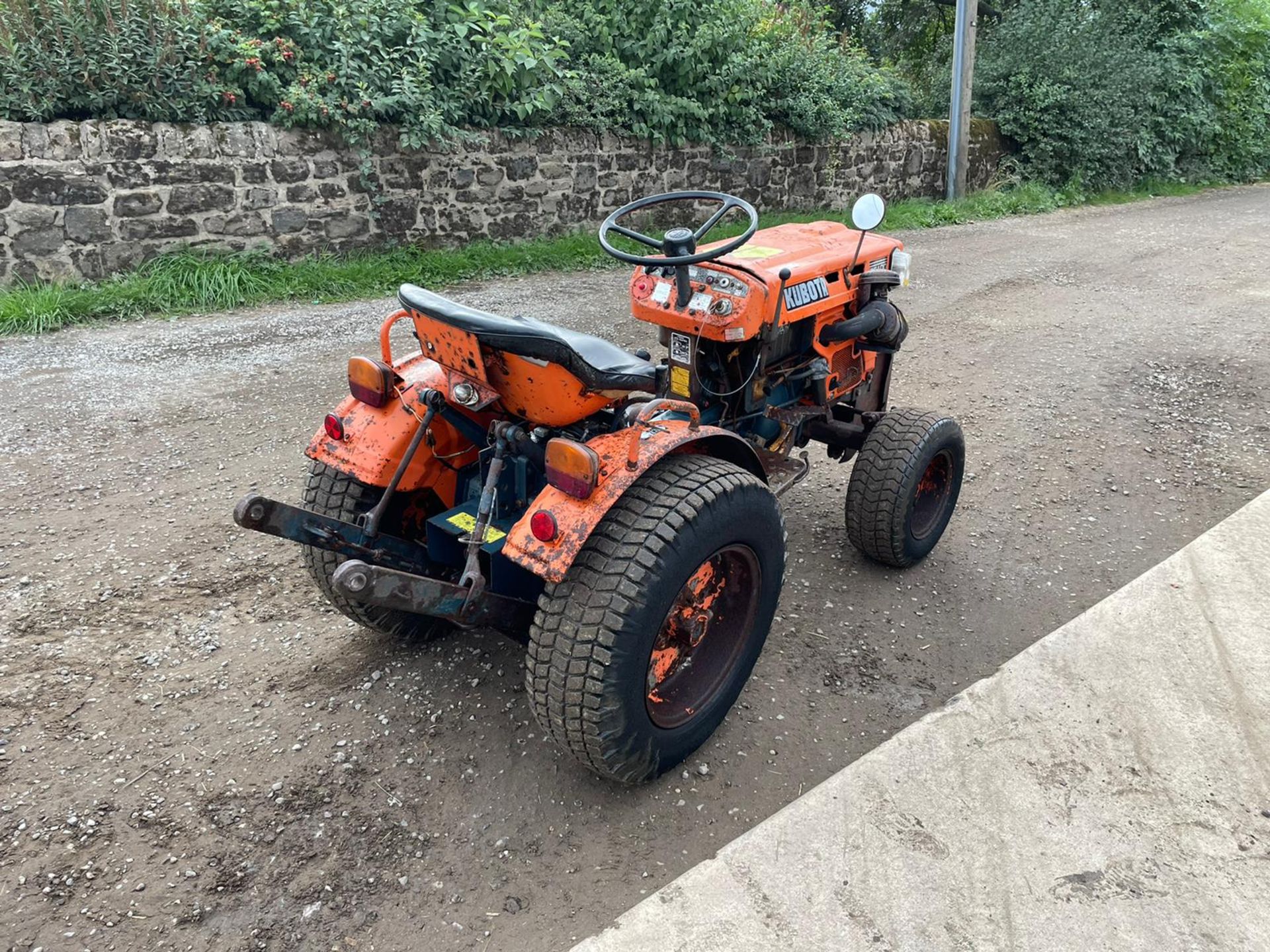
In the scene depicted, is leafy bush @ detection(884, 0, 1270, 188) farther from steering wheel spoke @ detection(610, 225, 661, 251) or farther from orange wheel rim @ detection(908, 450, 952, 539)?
steering wheel spoke @ detection(610, 225, 661, 251)

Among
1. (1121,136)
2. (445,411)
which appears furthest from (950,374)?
(1121,136)

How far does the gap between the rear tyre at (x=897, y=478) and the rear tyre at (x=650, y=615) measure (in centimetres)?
95

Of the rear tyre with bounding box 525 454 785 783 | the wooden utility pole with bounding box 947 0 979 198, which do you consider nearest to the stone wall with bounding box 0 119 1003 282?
A: the wooden utility pole with bounding box 947 0 979 198

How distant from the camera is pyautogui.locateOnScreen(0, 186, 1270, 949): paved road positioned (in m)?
2.17

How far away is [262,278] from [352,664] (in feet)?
17.3

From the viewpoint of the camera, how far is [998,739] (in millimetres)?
2520

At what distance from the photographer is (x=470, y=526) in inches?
102

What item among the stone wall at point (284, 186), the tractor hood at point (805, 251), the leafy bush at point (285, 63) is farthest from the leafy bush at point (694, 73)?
the tractor hood at point (805, 251)

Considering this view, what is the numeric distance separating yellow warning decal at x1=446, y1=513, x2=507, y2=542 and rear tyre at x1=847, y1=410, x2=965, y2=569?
61.9 inches

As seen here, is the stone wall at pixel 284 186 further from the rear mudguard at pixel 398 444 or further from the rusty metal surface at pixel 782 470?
the rusty metal surface at pixel 782 470

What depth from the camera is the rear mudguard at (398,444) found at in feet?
8.68

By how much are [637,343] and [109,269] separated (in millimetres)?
4154

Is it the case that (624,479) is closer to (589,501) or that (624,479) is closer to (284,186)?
(589,501)

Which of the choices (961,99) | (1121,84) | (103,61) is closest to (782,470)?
(103,61)
